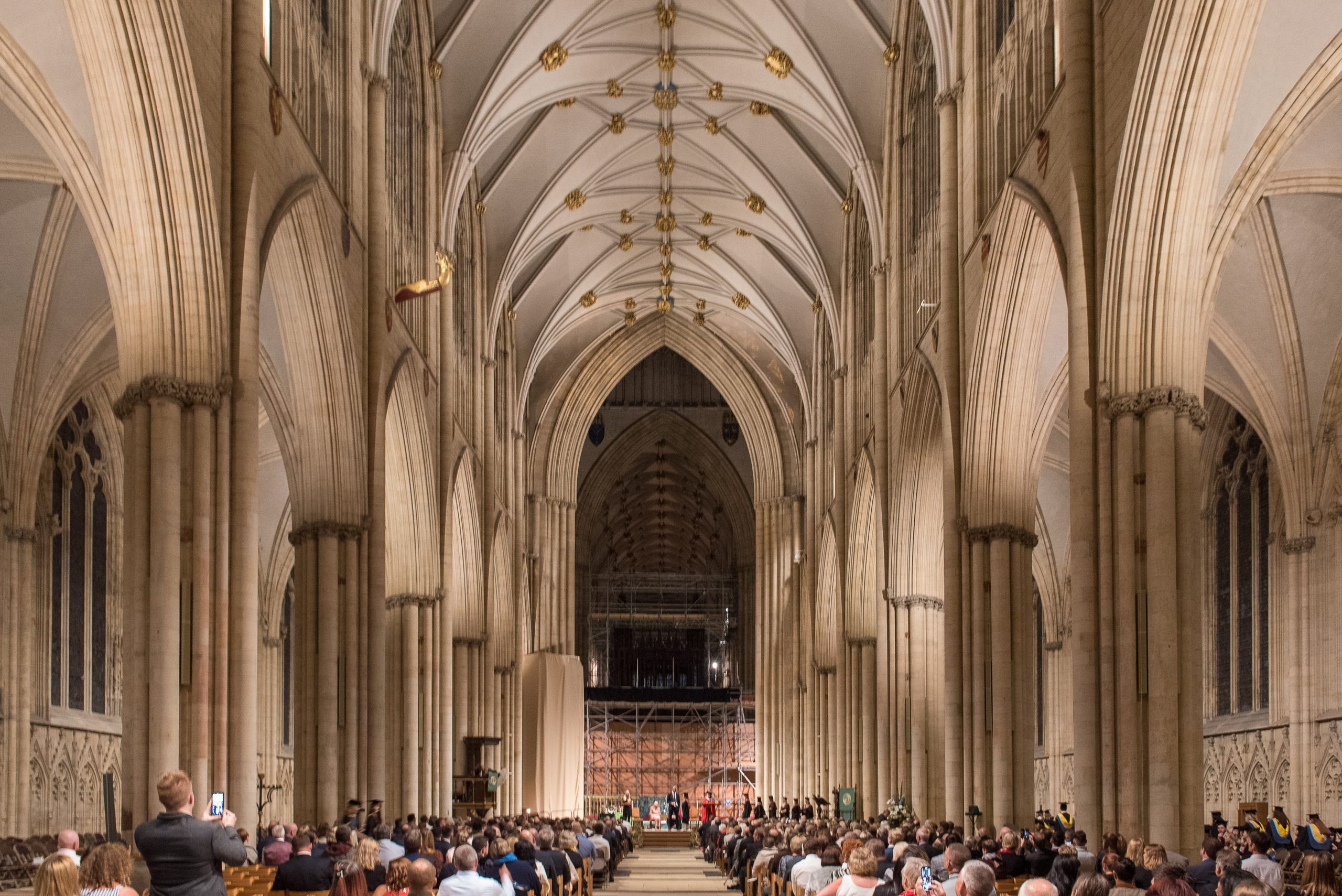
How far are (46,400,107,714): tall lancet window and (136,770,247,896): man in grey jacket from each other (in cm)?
1825

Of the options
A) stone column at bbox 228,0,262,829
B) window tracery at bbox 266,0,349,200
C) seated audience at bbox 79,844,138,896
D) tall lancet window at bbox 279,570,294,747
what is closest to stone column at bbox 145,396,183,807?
stone column at bbox 228,0,262,829

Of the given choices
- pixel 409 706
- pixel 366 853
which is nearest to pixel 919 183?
pixel 409 706

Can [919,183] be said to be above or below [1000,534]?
above

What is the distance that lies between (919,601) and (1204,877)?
49.7 feet

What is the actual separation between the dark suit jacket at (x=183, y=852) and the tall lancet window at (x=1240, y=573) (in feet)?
67.9

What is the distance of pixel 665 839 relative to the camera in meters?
41.8

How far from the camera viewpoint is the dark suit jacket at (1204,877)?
9.49 metres

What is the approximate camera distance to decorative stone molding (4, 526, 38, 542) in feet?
71.8

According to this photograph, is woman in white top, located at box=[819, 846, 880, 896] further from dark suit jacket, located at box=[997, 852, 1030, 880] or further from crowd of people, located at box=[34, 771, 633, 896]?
dark suit jacket, located at box=[997, 852, 1030, 880]

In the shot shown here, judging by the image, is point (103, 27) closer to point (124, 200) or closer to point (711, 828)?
point (124, 200)

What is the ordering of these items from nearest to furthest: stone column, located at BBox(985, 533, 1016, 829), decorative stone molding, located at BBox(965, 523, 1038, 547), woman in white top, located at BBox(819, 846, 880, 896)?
woman in white top, located at BBox(819, 846, 880, 896) < stone column, located at BBox(985, 533, 1016, 829) < decorative stone molding, located at BBox(965, 523, 1038, 547)

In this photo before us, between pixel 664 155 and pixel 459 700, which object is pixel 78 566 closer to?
pixel 459 700

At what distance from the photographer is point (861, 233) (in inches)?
1208

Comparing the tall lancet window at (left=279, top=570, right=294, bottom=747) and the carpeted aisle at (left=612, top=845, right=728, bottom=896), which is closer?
the carpeted aisle at (left=612, top=845, right=728, bottom=896)
